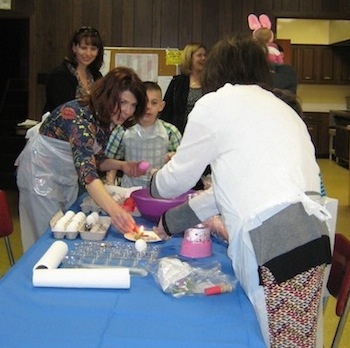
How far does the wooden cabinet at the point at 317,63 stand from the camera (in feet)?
32.7

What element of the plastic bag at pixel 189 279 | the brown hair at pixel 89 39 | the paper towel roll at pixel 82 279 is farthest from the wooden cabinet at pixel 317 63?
the paper towel roll at pixel 82 279

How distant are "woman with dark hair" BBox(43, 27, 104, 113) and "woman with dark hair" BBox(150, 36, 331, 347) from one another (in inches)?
57.1

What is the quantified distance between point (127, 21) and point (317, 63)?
556 cm

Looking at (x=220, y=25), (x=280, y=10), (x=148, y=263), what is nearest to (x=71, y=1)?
(x=220, y=25)

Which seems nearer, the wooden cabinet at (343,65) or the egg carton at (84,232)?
the egg carton at (84,232)

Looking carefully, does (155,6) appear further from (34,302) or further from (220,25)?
(34,302)

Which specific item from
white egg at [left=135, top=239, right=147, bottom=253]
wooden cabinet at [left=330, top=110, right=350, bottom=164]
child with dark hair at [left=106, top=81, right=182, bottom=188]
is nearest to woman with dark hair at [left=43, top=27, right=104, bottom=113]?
child with dark hair at [left=106, top=81, right=182, bottom=188]

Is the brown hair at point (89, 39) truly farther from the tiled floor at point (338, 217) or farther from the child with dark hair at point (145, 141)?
the tiled floor at point (338, 217)

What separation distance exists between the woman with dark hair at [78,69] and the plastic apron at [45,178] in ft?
2.05

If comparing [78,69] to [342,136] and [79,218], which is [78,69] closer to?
[79,218]

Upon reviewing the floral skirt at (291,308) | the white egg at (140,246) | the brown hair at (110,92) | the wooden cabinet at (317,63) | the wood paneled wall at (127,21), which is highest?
the wooden cabinet at (317,63)

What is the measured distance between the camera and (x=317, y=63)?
9.98 meters

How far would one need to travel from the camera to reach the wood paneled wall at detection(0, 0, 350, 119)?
5.35m

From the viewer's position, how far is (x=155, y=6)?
5363 millimetres
